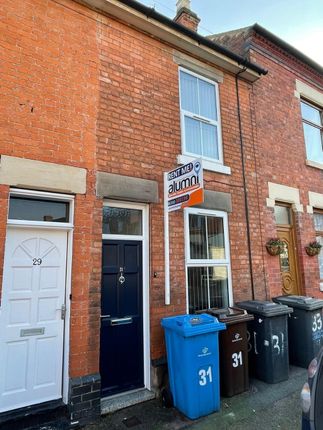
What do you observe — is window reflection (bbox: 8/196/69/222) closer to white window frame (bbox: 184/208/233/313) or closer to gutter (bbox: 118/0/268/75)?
white window frame (bbox: 184/208/233/313)

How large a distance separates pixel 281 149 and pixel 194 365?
5.68m

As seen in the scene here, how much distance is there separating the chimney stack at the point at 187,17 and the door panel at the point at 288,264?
5420 mm

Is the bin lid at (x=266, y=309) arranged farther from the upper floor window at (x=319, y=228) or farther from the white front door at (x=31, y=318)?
the upper floor window at (x=319, y=228)

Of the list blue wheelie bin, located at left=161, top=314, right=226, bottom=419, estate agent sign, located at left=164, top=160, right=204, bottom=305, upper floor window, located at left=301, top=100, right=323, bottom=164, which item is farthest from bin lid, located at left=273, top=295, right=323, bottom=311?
upper floor window, located at left=301, top=100, right=323, bottom=164

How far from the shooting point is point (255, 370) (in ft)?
16.3

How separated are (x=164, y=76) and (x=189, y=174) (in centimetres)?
234

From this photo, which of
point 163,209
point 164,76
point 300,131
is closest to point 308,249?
point 300,131

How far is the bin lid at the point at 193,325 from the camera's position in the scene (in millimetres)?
3860

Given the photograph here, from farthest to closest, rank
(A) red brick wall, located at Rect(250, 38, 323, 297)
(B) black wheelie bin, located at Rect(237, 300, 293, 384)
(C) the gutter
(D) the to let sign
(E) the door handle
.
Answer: (A) red brick wall, located at Rect(250, 38, 323, 297)
(C) the gutter
(B) black wheelie bin, located at Rect(237, 300, 293, 384)
(E) the door handle
(D) the to let sign

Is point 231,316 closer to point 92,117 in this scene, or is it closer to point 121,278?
point 121,278

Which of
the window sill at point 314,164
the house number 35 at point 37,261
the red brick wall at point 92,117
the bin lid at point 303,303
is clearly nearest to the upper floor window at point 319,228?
the window sill at point 314,164

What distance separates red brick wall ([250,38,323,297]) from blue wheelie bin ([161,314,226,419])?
9.20ft

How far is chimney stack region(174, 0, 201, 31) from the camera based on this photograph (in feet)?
23.1

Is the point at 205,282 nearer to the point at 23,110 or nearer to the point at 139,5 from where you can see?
the point at 23,110
